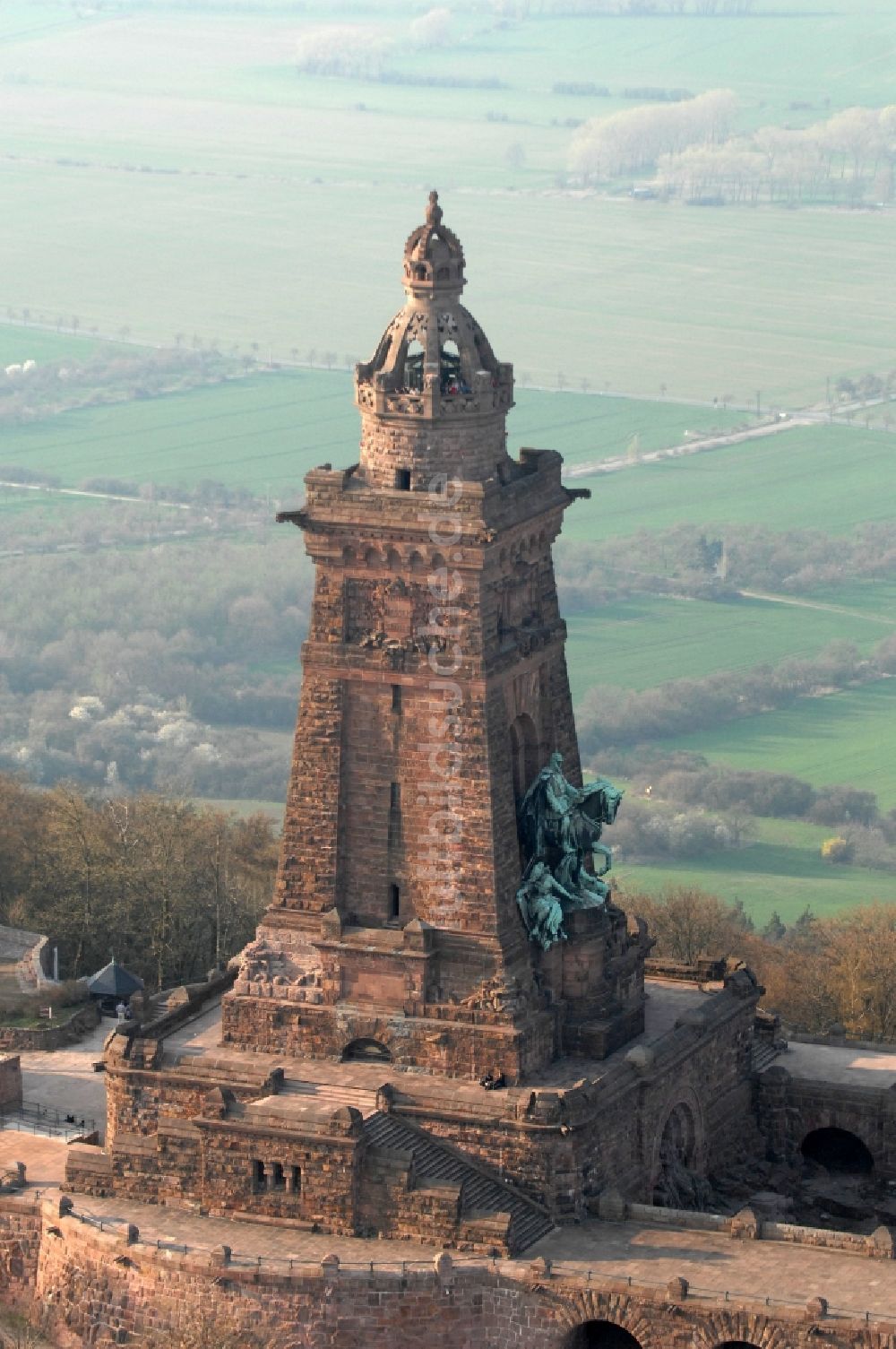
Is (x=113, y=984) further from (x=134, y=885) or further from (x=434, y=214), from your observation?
(x=434, y=214)

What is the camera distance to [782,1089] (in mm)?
77375

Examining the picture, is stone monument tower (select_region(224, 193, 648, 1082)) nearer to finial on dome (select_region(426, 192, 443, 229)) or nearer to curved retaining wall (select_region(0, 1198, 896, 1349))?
finial on dome (select_region(426, 192, 443, 229))

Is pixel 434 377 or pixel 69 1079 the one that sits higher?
pixel 434 377

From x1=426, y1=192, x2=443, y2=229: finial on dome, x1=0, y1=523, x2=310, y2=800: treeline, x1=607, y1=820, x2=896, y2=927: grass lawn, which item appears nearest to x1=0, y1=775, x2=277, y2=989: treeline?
x1=426, y1=192, x2=443, y2=229: finial on dome

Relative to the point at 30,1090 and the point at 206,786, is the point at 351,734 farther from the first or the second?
the point at 206,786

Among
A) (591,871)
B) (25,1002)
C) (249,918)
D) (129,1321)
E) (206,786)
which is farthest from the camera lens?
(206,786)

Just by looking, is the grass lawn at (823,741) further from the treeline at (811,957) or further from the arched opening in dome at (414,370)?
the arched opening in dome at (414,370)

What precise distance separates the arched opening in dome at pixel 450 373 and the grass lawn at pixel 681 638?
351 feet

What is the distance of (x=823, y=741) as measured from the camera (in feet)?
562

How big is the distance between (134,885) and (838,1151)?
25337 millimetres

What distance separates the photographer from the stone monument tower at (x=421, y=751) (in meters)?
70.0

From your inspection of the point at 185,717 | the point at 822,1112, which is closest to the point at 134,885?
the point at 822,1112

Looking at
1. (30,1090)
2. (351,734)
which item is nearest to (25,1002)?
(30,1090)

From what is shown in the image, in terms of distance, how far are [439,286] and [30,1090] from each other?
2337cm
